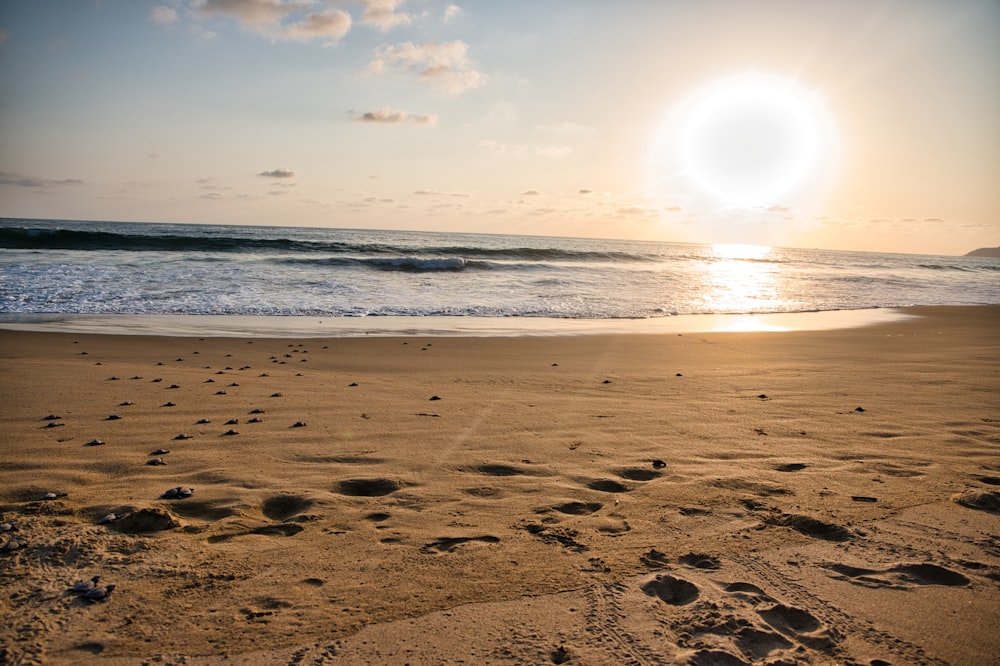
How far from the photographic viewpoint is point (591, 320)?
43.8ft

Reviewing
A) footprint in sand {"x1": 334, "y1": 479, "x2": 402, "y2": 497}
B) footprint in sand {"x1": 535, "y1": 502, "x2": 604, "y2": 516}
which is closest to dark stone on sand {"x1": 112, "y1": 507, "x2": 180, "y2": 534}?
footprint in sand {"x1": 334, "y1": 479, "x2": 402, "y2": 497}

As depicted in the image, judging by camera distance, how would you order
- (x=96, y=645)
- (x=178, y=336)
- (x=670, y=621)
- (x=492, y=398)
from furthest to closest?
(x=178, y=336) → (x=492, y=398) → (x=670, y=621) → (x=96, y=645)

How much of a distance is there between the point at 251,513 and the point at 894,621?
2.75 meters

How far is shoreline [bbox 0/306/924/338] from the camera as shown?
1000cm

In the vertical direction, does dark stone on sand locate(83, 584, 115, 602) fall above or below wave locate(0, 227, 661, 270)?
below

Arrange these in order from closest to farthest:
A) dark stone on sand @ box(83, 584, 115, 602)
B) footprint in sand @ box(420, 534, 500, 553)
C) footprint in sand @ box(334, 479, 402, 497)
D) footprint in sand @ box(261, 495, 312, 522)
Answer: dark stone on sand @ box(83, 584, 115, 602), footprint in sand @ box(420, 534, 500, 553), footprint in sand @ box(261, 495, 312, 522), footprint in sand @ box(334, 479, 402, 497)

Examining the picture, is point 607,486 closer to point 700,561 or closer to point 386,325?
point 700,561

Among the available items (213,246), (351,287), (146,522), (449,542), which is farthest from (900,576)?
(213,246)

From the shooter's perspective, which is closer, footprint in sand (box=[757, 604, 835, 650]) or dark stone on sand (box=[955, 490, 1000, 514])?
footprint in sand (box=[757, 604, 835, 650])

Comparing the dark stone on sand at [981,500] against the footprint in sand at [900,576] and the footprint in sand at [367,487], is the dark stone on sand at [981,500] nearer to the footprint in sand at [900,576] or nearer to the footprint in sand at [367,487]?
the footprint in sand at [900,576]

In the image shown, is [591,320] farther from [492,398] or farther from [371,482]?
[371,482]

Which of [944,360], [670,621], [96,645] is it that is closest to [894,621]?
[670,621]

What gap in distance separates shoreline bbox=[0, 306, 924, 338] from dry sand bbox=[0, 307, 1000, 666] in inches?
170

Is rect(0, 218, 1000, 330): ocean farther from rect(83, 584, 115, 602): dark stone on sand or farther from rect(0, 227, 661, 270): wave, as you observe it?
rect(83, 584, 115, 602): dark stone on sand
